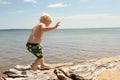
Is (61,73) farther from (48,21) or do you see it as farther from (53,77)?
(48,21)

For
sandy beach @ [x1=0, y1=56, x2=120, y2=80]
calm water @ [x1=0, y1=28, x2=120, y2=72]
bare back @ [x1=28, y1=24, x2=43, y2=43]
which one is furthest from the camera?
calm water @ [x1=0, y1=28, x2=120, y2=72]

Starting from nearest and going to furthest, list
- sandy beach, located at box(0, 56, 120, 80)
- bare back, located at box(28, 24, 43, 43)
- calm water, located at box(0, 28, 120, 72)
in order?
sandy beach, located at box(0, 56, 120, 80) → bare back, located at box(28, 24, 43, 43) → calm water, located at box(0, 28, 120, 72)

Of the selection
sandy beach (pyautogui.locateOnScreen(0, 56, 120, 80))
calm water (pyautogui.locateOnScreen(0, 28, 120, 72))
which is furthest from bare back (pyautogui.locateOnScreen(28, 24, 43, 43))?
calm water (pyautogui.locateOnScreen(0, 28, 120, 72))

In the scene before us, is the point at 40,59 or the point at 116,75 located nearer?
the point at 116,75

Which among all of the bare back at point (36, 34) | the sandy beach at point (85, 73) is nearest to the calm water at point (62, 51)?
the bare back at point (36, 34)

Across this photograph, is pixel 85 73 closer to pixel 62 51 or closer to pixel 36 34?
pixel 36 34

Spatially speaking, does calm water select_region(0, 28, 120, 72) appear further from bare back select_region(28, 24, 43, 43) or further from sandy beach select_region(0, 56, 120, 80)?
sandy beach select_region(0, 56, 120, 80)

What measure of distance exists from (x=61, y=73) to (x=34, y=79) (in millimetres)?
687

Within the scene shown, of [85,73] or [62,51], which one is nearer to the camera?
[85,73]

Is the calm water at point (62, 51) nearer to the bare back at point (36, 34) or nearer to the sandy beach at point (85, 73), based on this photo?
the bare back at point (36, 34)

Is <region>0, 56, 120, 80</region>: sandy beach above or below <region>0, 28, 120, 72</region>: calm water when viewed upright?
above

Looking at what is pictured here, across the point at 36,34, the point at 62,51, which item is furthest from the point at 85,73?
the point at 62,51

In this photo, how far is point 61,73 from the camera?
19.1 feet

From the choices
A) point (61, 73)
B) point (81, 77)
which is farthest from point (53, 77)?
point (81, 77)
